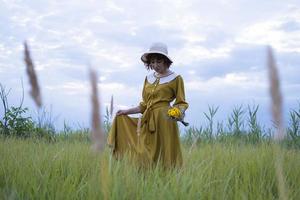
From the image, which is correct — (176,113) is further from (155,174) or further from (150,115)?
(155,174)

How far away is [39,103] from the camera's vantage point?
38.4 inches

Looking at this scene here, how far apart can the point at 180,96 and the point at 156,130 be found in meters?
0.36

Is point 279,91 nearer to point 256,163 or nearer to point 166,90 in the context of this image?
point 256,163

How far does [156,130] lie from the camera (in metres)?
3.50

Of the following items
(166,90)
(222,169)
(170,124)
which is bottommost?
(222,169)

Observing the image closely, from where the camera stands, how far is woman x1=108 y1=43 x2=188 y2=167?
344 centimetres

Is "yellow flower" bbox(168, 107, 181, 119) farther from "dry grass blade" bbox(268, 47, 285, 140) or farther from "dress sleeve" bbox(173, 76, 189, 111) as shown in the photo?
"dry grass blade" bbox(268, 47, 285, 140)

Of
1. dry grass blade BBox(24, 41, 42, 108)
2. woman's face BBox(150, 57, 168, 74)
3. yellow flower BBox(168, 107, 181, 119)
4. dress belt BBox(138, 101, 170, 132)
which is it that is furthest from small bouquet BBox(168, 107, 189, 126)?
dry grass blade BBox(24, 41, 42, 108)

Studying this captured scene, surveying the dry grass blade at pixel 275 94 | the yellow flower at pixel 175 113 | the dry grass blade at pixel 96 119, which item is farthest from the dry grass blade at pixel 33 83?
the yellow flower at pixel 175 113

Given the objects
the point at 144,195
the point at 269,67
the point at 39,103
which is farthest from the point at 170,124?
the point at 269,67

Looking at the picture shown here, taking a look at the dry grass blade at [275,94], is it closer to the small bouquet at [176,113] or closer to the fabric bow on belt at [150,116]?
the small bouquet at [176,113]

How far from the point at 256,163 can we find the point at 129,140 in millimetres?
1116

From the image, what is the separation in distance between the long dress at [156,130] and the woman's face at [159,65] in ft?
0.26

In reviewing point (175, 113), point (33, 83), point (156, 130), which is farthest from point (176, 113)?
point (33, 83)
